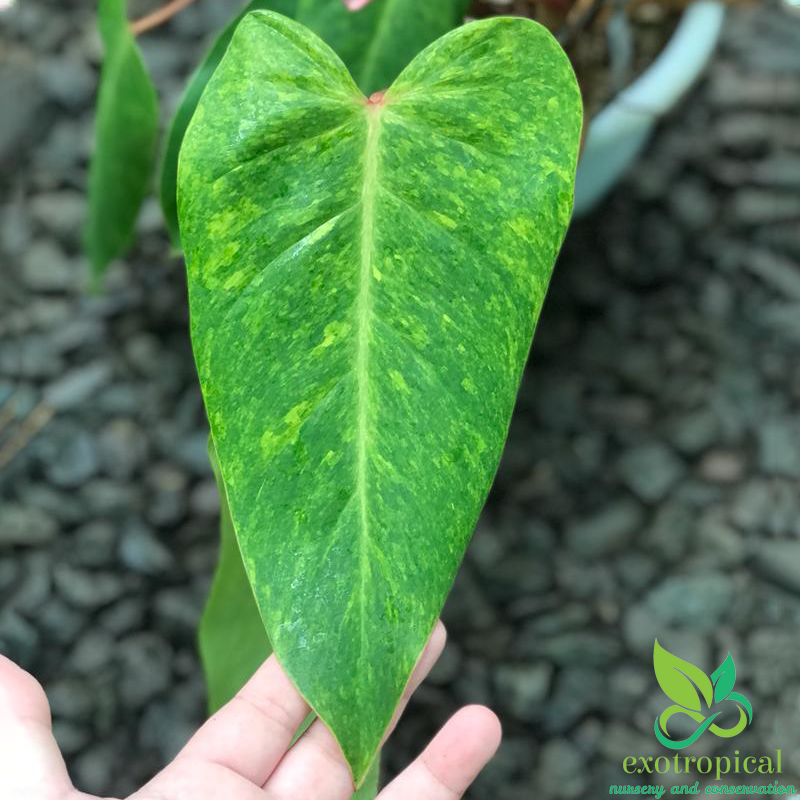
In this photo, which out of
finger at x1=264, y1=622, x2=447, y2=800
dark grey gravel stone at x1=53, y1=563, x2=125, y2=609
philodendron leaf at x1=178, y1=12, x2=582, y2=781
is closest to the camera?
philodendron leaf at x1=178, y1=12, x2=582, y2=781

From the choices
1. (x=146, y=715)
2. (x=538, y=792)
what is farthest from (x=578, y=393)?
(x=146, y=715)

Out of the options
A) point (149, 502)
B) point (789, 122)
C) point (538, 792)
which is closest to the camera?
point (538, 792)

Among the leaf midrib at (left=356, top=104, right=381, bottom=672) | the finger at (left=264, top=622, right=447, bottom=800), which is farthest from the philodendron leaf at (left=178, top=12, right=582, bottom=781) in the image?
the finger at (left=264, top=622, right=447, bottom=800)

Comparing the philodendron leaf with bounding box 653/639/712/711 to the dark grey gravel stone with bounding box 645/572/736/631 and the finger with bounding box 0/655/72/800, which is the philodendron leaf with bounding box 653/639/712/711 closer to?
the dark grey gravel stone with bounding box 645/572/736/631

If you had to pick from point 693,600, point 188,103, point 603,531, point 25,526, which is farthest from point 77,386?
point 693,600

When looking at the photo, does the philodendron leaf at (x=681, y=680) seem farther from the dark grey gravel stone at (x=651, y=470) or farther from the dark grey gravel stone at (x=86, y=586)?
the dark grey gravel stone at (x=86, y=586)

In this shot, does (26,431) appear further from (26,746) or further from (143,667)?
(26,746)

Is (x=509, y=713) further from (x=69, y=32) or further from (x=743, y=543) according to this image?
(x=69, y=32)
